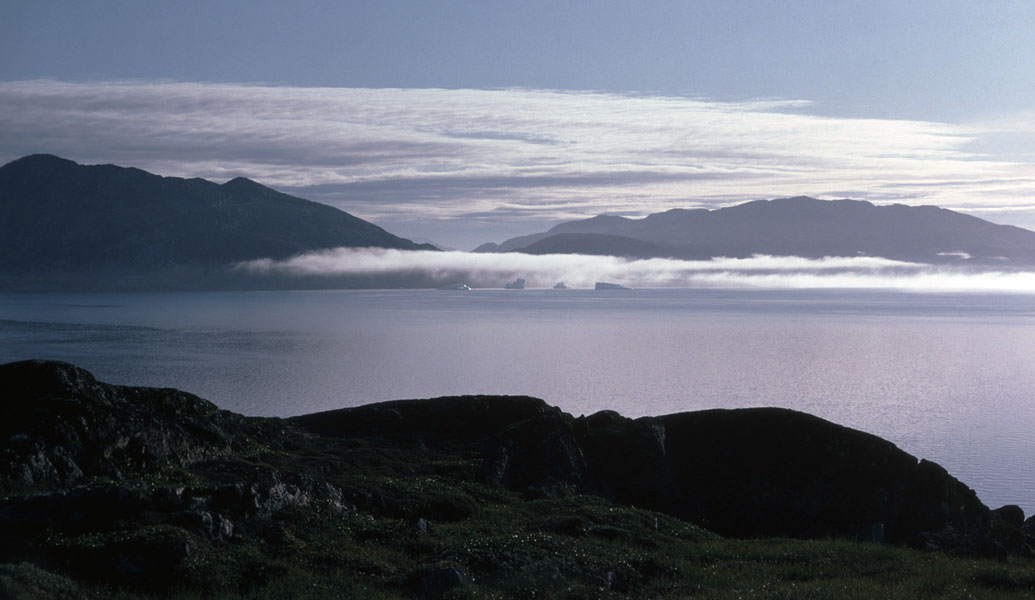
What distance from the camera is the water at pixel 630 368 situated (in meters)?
65.9

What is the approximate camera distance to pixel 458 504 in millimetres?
24922

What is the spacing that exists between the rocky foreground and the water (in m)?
15.9

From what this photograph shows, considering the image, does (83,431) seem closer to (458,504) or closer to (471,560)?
(458,504)

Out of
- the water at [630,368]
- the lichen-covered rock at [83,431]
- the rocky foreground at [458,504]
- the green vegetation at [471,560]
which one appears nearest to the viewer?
the green vegetation at [471,560]

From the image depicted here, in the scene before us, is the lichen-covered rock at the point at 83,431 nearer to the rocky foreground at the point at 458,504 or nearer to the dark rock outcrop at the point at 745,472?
the rocky foreground at the point at 458,504

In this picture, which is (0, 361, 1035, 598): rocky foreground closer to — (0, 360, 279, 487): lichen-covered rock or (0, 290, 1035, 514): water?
(0, 360, 279, 487): lichen-covered rock

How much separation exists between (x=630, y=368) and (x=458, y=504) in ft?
251

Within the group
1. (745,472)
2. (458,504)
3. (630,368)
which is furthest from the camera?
(630,368)

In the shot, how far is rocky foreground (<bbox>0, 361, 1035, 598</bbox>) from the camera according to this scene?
17.3 meters

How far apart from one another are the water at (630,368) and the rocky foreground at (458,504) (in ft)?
52.2

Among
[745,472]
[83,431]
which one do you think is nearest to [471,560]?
[83,431]

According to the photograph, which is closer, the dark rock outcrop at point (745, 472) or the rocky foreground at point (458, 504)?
A: the rocky foreground at point (458, 504)

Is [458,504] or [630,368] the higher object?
[458,504]

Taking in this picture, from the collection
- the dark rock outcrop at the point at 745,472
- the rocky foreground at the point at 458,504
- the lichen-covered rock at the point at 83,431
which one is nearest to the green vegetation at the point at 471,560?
the rocky foreground at the point at 458,504
